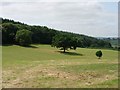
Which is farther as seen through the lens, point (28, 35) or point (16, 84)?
point (28, 35)

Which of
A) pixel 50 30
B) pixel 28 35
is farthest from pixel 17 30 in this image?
pixel 50 30

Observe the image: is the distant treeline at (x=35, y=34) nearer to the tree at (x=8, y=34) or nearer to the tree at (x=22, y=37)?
the tree at (x=8, y=34)

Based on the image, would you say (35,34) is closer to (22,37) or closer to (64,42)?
(22,37)

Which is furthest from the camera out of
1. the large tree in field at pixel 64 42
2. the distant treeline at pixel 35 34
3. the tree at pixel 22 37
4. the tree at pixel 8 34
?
the distant treeline at pixel 35 34

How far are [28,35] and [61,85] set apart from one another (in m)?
61.5

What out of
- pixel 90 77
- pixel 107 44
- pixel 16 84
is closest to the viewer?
pixel 16 84

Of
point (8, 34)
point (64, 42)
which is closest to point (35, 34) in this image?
point (8, 34)

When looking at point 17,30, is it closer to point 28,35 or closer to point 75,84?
point 28,35

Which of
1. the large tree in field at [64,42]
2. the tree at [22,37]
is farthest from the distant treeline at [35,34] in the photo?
the large tree in field at [64,42]

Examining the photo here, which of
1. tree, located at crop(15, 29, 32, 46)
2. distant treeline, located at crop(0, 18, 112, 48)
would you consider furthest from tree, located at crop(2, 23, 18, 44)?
tree, located at crop(15, 29, 32, 46)

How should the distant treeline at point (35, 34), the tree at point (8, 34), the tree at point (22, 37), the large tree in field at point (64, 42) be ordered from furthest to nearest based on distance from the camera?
the distant treeline at point (35, 34) < the tree at point (8, 34) < the tree at point (22, 37) < the large tree in field at point (64, 42)

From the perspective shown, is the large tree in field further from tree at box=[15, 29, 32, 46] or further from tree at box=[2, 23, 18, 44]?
tree at box=[2, 23, 18, 44]

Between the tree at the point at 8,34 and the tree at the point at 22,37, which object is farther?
the tree at the point at 8,34

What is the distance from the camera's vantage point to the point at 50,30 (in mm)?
91812
